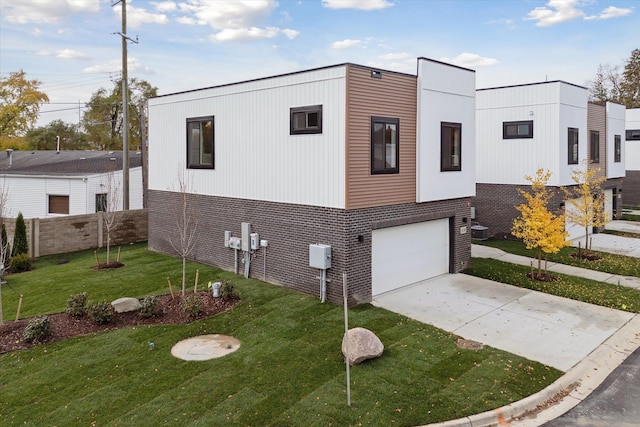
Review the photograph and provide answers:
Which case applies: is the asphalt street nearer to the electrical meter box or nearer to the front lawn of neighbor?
the electrical meter box

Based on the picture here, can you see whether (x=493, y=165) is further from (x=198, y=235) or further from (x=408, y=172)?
(x=198, y=235)

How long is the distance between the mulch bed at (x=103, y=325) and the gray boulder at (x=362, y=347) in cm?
420

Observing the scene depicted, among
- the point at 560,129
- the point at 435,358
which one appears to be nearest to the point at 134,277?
the point at 435,358

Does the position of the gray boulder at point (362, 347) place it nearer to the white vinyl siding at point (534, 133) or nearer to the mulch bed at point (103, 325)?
the mulch bed at point (103, 325)

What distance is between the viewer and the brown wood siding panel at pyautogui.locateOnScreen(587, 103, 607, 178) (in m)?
23.8

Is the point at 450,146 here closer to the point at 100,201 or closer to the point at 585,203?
the point at 585,203

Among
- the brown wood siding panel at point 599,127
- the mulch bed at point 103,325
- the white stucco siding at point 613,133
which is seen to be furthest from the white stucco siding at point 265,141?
the white stucco siding at point 613,133

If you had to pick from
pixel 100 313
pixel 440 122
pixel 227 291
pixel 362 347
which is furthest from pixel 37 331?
pixel 440 122

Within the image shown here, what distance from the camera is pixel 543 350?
372 inches

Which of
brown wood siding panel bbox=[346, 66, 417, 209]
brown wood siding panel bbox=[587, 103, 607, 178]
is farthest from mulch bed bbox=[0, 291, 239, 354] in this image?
brown wood siding panel bbox=[587, 103, 607, 178]

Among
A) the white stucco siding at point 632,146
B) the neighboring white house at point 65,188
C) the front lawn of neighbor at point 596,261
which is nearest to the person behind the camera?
the front lawn of neighbor at point 596,261

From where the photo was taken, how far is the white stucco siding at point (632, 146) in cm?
3559

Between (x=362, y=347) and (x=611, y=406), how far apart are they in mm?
4188

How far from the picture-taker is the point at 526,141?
2148 centimetres
